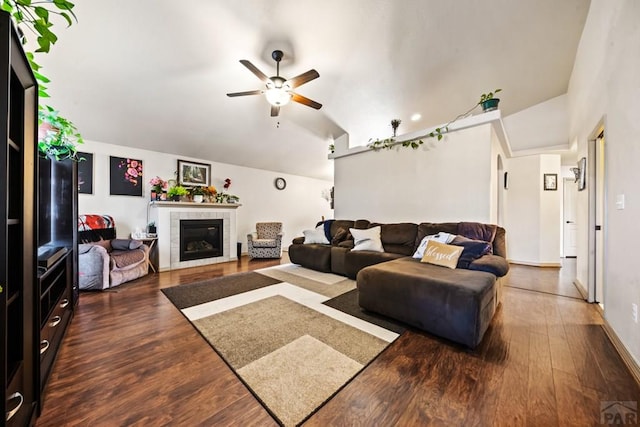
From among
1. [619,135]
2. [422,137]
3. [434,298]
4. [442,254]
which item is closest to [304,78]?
[422,137]

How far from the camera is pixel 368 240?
3.75m

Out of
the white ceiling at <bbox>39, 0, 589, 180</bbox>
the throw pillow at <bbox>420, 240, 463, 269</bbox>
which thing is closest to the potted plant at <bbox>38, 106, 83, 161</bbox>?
the white ceiling at <bbox>39, 0, 589, 180</bbox>

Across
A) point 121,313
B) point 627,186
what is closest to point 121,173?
point 121,313

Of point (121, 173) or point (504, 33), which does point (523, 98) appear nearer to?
point (504, 33)

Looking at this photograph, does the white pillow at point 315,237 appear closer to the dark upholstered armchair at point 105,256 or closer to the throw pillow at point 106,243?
the dark upholstered armchair at point 105,256

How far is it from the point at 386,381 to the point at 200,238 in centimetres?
456

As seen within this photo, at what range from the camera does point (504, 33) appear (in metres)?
2.89

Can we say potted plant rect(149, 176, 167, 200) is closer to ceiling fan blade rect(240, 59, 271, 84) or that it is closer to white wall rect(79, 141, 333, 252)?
white wall rect(79, 141, 333, 252)

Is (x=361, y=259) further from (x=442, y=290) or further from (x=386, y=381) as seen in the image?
(x=386, y=381)

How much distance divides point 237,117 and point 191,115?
0.73 m

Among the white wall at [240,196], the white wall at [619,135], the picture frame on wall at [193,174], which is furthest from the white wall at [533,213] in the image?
the picture frame on wall at [193,174]

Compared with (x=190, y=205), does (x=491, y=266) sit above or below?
below

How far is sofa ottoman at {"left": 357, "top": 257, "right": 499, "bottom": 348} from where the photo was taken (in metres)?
1.78

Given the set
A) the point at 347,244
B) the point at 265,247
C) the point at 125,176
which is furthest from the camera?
the point at 265,247
